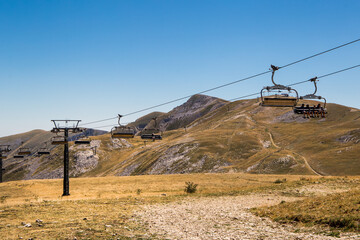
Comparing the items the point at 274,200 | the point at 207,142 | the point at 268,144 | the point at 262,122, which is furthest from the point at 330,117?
the point at 274,200

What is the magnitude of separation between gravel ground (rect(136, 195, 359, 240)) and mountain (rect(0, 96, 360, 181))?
7022cm

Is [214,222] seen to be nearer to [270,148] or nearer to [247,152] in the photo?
[247,152]

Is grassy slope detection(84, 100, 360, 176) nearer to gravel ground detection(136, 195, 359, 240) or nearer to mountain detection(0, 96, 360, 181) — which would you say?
mountain detection(0, 96, 360, 181)

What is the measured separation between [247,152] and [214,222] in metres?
107

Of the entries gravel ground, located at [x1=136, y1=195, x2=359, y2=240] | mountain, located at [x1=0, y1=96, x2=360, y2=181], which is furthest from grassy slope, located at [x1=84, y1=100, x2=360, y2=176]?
gravel ground, located at [x1=136, y1=195, x2=359, y2=240]

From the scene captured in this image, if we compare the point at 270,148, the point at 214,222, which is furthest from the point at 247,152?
the point at 214,222

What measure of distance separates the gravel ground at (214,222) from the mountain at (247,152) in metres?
70.2

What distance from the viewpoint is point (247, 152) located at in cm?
12400

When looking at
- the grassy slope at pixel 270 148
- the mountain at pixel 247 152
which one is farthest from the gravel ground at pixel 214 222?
the grassy slope at pixel 270 148

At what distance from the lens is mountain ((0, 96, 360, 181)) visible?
100625mm

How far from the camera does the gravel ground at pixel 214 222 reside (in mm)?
16578

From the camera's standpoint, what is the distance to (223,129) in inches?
6481

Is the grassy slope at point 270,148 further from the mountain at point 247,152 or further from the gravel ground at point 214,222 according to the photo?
the gravel ground at point 214,222

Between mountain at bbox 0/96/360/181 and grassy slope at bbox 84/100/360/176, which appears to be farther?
mountain at bbox 0/96/360/181
